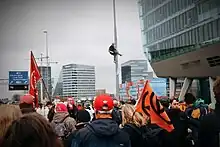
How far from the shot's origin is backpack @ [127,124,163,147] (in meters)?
5.44

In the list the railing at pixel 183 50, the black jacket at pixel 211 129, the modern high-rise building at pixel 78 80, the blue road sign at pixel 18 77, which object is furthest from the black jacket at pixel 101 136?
the modern high-rise building at pixel 78 80

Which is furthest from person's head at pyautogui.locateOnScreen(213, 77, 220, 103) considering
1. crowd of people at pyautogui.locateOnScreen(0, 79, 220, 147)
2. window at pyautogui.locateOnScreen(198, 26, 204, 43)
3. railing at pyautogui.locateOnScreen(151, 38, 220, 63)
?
window at pyautogui.locateOnScreen(198, 26, 204, 43)

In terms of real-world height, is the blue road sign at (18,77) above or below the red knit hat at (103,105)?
above

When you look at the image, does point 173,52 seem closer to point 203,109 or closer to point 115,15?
point 115,15

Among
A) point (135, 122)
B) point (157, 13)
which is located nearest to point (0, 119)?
point (135, 122)

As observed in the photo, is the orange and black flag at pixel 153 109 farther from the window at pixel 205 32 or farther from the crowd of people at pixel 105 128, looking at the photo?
the window at pixel 205 32

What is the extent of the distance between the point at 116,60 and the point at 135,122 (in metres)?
14.4

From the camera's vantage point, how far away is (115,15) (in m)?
26.5

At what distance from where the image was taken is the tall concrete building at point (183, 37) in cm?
4112

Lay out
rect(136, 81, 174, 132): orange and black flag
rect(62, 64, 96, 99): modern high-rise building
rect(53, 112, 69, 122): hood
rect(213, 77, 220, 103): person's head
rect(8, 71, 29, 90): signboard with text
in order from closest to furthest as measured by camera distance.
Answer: rect(213, 77, 220, 103): person's head < rect(136, 81, 174, 132): orange and black flag < rect(53, 112, 69, 122): hood < rect(8, 71, 29, 90): signboard with text < rect(62, 64, 96, 99): modern high-rise building

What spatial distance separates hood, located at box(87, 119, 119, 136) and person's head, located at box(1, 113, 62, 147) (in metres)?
1.76

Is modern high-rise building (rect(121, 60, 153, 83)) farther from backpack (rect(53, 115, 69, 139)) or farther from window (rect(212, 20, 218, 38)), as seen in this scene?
backpack (rect(53, 115, 69, 139))

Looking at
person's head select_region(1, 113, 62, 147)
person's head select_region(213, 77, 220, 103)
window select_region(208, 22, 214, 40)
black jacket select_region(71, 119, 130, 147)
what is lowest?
black jacket select_region(71, 119, 130, 147)

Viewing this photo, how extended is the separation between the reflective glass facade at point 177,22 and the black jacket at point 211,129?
37603 mm
